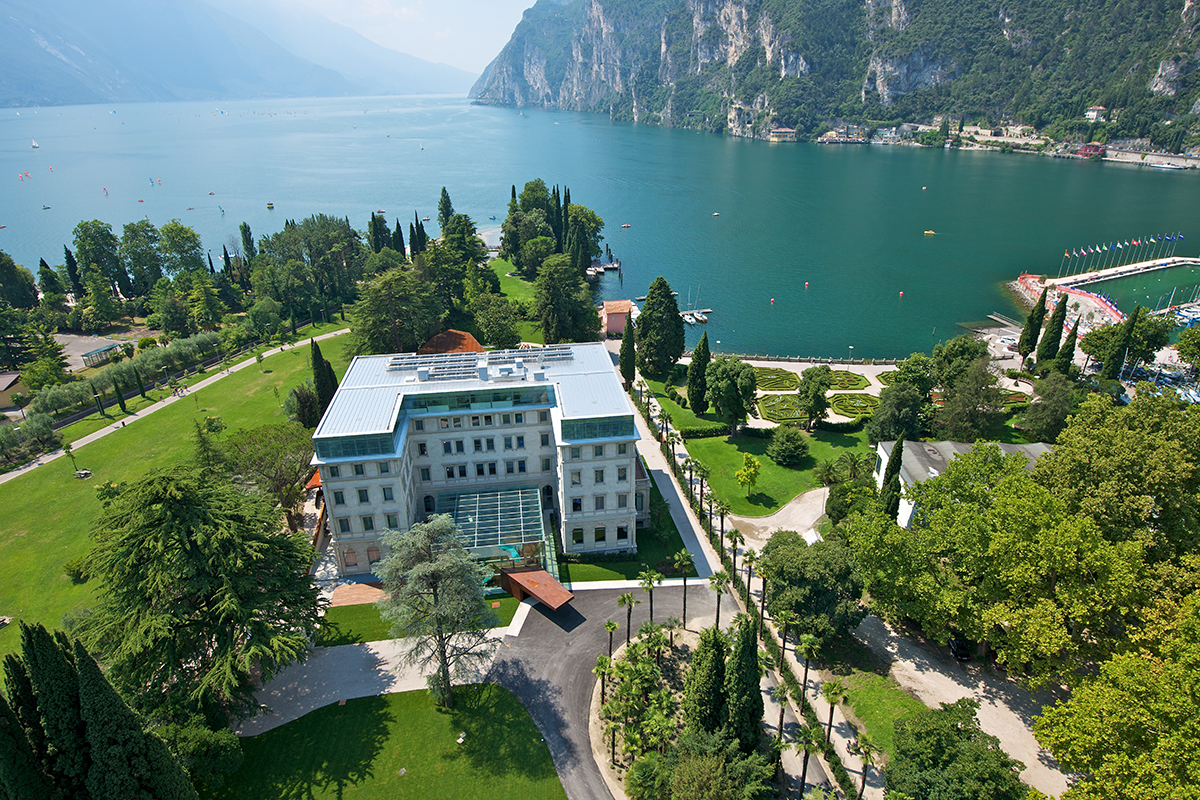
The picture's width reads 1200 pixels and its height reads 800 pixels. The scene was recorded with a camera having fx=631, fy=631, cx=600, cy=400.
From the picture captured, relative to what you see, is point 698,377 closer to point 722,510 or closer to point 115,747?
point 722,510

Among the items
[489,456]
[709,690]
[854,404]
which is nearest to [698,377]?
[854,404]

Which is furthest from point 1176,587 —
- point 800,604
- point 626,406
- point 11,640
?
point 11,640

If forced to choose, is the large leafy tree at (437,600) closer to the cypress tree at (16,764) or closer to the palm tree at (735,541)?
the cypress tree at (16,764)

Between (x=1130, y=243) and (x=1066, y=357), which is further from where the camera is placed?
(x=1130, y=243)

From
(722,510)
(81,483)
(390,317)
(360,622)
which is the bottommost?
(360,622)

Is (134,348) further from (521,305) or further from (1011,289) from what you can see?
(1011,289)

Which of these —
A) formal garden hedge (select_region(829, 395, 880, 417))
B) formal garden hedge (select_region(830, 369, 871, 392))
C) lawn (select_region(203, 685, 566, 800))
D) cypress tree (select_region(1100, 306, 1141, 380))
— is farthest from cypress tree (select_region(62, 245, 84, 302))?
cypress tree (select_region(1100, 306, 1141, 380))

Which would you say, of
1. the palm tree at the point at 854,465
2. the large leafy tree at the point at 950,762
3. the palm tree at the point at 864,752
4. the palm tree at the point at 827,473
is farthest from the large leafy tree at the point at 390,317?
the large leafy tree at the point at 950,762

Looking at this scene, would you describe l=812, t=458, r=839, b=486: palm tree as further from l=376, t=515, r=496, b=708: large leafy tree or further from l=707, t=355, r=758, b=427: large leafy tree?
l=376, t=515, r=496, b=708: large leafy tree
